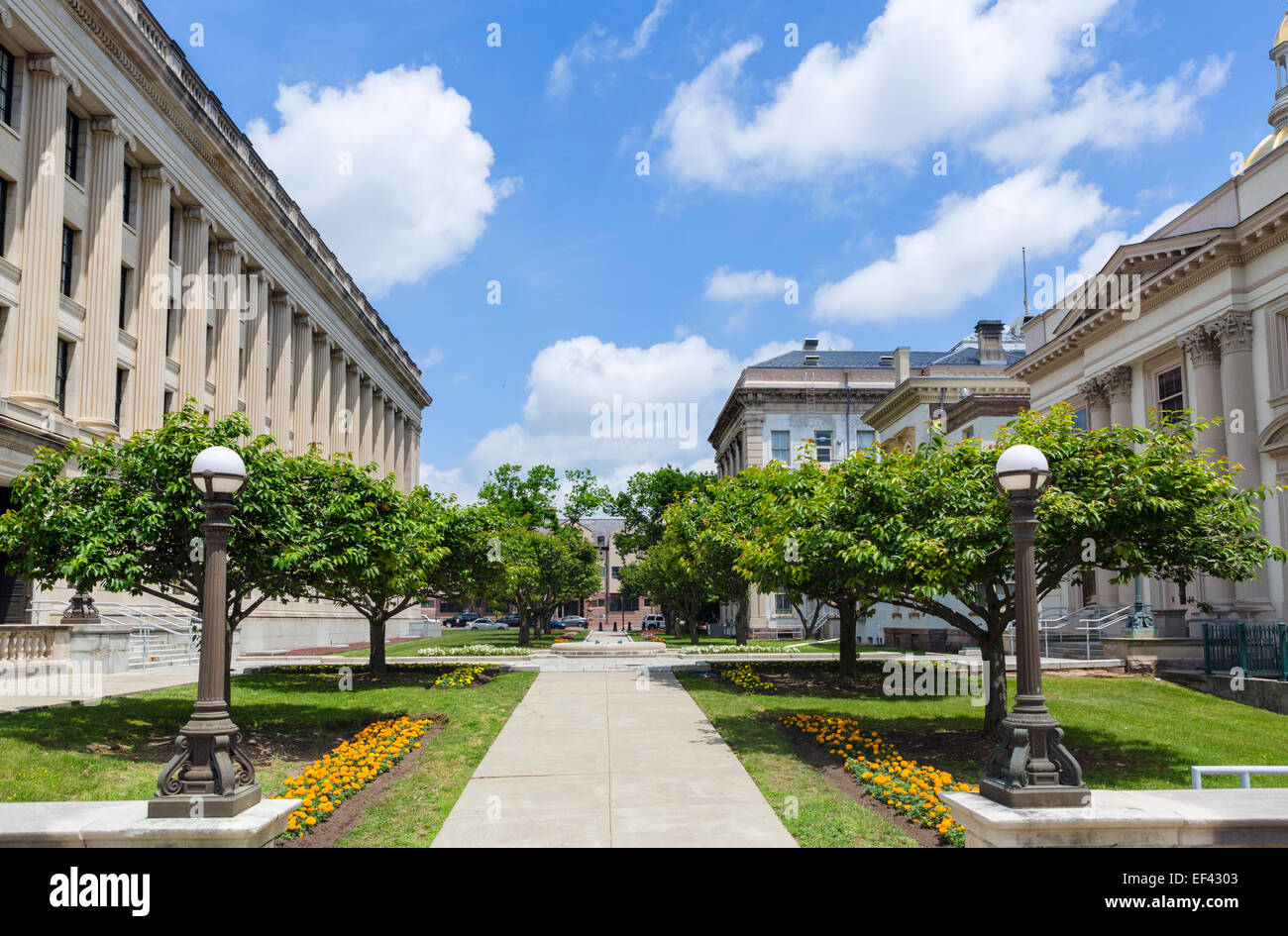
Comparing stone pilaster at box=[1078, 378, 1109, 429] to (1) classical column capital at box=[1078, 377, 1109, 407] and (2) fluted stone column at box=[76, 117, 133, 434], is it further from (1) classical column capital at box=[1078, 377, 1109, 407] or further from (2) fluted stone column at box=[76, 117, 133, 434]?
(2) fluted stone column at box=[76, 117, 133, 434]

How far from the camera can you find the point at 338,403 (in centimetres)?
5647

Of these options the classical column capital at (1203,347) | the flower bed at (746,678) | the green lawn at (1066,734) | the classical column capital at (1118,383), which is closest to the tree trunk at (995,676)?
the green lawn at (1066,734)

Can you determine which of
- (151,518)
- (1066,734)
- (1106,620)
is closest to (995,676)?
(1066,734)

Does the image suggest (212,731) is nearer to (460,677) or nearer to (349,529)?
(349,529)

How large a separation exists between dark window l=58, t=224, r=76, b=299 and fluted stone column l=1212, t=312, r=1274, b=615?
1346 inches

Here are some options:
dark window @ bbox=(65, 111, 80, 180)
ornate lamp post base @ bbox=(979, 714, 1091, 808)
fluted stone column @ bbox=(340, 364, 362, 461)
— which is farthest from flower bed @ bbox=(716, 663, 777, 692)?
fluted stone column @ bbox=(340, 364, 362, 461)

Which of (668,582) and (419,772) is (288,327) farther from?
(419,772)

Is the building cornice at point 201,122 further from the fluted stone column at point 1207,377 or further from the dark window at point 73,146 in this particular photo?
the fluted stone column at point 1207,377

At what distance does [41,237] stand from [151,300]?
643cm

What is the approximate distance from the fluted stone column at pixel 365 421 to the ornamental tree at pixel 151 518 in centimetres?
5010

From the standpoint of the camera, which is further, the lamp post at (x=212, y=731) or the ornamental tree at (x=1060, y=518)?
the ornamental tree at (x=1060, y=518)

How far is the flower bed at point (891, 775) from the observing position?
9.32 metres

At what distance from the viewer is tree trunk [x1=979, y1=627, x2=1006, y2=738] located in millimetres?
13836
